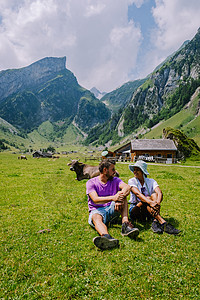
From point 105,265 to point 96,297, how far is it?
88 centimetres

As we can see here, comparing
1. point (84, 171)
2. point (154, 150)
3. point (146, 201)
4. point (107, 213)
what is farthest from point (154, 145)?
point (107, 213)

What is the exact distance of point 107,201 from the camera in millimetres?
6152

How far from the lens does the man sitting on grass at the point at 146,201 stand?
19.8ft

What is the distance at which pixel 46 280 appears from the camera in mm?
3902

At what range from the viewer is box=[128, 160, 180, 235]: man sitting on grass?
603 cm

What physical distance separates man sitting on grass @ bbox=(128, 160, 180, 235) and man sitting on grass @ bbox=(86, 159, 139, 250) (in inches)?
25.7

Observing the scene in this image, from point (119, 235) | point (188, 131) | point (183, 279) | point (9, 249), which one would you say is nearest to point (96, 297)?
point (183, 279)

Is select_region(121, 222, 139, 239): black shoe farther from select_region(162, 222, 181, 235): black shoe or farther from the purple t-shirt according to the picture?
select_region(162, 222, 181, 235): black shoe

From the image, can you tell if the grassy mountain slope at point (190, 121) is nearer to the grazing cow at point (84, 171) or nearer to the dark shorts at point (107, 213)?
the grazing cow at point (84, 171)

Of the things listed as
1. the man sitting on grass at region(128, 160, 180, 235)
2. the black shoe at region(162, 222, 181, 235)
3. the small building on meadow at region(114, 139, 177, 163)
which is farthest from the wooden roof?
the black shoe at region(162, 222, 181, 235)

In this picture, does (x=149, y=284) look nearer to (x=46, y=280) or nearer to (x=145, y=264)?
(x=145, y=264)

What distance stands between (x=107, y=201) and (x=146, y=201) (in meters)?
1.51

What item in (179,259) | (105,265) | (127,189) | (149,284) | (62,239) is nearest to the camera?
(149,284)

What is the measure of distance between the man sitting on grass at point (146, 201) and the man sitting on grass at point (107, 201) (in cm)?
65
